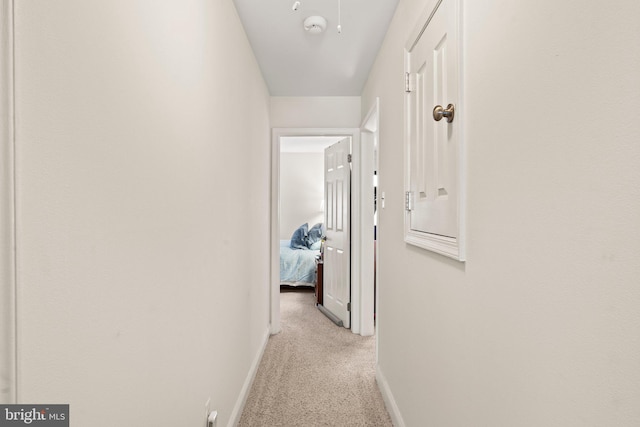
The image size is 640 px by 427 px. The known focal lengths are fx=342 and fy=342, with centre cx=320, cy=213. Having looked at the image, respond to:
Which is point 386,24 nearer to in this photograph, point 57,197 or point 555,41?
point 555,41

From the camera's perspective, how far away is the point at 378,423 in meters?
2.06

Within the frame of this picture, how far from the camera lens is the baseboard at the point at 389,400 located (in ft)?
6.34

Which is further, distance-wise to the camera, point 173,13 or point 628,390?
point 173,13

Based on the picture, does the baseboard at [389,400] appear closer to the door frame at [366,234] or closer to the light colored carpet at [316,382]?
the light colored carpet at [316,382]

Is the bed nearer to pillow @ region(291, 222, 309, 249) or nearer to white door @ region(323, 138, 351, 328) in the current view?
pillow @ region(291, 222, 309, 249)

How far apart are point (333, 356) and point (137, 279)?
2461 mm

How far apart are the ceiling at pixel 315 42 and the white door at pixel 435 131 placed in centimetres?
59

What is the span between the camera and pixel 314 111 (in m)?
3.57

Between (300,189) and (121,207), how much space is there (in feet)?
21.2

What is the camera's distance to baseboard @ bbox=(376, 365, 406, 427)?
76.1 inches

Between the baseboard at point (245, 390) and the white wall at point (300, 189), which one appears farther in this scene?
the white wall at point (300, 189)

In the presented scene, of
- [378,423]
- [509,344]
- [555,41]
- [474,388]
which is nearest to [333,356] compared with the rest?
[378,423]

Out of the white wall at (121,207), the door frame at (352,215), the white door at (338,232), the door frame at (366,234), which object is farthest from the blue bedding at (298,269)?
the white wall at (121,207)

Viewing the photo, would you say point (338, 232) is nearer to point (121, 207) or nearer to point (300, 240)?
point (300, 240)
